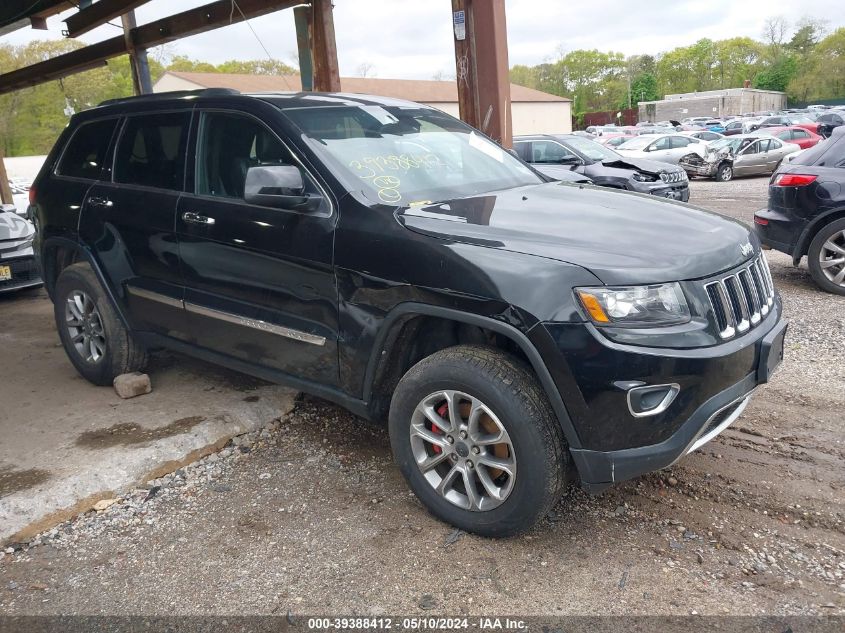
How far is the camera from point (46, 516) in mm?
3395

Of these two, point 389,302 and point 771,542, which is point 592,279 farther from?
point 771,542

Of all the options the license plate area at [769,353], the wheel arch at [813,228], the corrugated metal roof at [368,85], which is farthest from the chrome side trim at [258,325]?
the corrugated metal roof at [368,85]

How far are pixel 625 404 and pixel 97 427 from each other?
10.8 ft

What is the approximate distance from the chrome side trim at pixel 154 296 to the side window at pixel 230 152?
68 cm

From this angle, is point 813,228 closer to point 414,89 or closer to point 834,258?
point 834,258

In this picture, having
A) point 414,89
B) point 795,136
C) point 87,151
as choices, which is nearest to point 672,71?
point 414,89

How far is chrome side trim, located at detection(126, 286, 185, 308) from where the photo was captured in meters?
4.19

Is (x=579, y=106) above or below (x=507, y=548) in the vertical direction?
above

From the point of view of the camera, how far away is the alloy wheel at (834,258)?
6.70 m

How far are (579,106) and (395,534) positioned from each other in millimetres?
122256

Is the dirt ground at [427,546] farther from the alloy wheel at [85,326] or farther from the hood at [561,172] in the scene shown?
the hood at [561,172]

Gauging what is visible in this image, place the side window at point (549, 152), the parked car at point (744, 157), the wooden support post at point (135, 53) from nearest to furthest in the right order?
1. the wooden support post at point (135, 53)
2. the side window at point (549, 152)
3. the parked car at point (744, 157)

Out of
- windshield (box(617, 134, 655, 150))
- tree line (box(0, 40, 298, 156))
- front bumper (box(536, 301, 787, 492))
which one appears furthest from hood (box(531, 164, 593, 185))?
tree line (box(0, 40, 298, 156))

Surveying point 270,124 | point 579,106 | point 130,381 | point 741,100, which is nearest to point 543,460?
point 270,124
